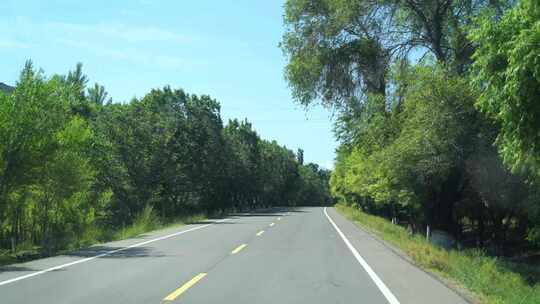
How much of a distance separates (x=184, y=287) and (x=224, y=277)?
1.48 m

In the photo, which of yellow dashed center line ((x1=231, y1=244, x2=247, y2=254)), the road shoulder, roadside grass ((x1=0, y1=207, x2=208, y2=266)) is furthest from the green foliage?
roadside grass ((x1=0, y1=207, x2=208, y2=266))

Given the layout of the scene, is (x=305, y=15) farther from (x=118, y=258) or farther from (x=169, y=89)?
(x=169, y=89)

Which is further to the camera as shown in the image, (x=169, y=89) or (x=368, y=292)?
(x=169, y=89)

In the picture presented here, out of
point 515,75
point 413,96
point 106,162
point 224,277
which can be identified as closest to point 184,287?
point 224,277

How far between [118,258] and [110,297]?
6.59 m

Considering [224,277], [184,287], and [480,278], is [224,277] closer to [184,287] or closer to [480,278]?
[184,287]

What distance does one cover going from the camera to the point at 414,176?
925 inches

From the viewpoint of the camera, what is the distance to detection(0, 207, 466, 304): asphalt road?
9.77 meters

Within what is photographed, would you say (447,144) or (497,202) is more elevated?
(447,144)

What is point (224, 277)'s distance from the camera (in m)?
12.1

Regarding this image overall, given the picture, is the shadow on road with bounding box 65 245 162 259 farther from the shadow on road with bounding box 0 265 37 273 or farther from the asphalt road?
the shadow on road with bounding box 0 265 37 273

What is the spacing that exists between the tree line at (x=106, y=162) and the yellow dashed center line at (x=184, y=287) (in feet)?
29.2

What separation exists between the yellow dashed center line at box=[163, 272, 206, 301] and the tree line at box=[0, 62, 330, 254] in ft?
29.2

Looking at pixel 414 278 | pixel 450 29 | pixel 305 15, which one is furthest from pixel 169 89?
pixel 414 278
